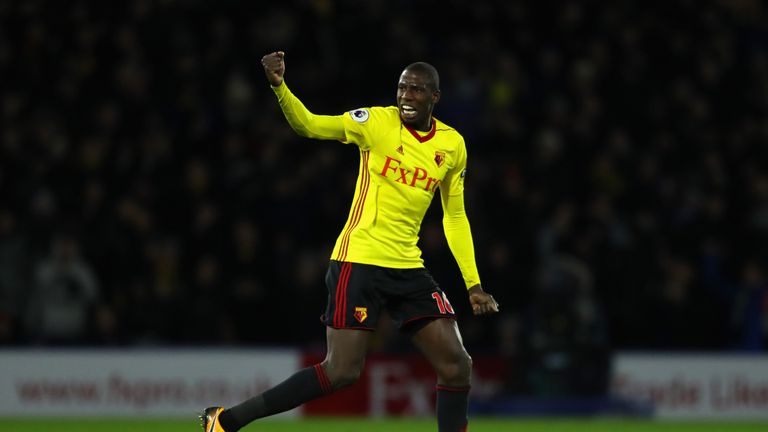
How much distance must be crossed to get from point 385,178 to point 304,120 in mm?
539

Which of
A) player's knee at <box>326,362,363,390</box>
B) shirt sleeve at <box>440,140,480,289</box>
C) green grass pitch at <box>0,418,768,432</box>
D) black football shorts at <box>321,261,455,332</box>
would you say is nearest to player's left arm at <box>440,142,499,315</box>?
shirt sleeve at <box>440,140,480,289</box>

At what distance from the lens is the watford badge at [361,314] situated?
6816 mm

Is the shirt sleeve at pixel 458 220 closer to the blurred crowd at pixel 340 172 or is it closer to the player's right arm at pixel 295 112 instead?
the player's right arm at pixel 295 112

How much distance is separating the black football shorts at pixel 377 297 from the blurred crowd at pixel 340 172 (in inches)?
239

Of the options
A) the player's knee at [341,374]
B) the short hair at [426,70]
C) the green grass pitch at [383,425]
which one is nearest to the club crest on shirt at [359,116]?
the short hair at [426,70]

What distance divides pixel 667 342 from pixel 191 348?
203 inches

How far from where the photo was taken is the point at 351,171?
564 inches

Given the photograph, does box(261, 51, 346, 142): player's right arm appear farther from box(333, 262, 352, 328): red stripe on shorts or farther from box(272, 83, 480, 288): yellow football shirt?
box(333, 262, 352, 328): red stripe on shorts

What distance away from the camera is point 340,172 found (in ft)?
46.8

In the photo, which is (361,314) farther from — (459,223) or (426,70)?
(426,70)

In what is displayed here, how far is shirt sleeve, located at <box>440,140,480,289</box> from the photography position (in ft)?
23.7

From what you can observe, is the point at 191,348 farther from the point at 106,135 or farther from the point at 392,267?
the point at 392,267

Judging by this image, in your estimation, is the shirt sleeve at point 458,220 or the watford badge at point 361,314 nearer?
the watford badge at point 361,314

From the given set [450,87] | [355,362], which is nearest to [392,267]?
[355,362]
